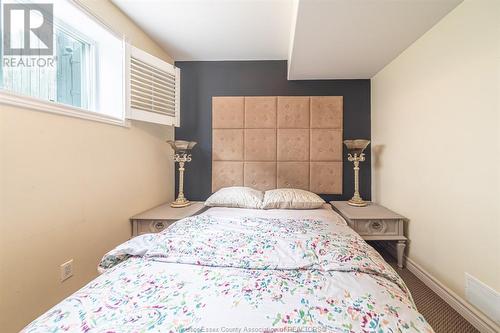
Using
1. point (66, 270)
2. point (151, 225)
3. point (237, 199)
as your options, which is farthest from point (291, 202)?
point (66, 270)

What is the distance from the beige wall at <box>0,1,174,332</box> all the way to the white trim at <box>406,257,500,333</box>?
106 inches

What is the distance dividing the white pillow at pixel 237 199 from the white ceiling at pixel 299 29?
1.48 meters

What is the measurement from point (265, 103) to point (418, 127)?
1594 millimetres

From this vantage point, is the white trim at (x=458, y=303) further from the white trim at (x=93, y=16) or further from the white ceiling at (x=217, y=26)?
the white trim at (x=93, y=16)

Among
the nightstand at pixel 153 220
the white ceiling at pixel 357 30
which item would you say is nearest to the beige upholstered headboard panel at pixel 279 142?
the white ceiling at pixel 357 30

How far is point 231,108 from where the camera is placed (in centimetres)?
259

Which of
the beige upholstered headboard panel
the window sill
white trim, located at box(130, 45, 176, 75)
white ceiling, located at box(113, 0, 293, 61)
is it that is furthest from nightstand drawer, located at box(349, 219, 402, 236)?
white trim, located at box(130, 45, 176, 75)

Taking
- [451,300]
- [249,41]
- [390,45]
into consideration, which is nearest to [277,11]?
[249,41]

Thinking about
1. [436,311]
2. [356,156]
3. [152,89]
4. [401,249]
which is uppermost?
[152,89]

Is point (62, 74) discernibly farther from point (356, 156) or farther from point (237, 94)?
point (356, 156)

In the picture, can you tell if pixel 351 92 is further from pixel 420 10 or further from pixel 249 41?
pixel 249 41

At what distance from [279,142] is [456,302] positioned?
2.04 meters

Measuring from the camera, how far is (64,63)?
1.56m

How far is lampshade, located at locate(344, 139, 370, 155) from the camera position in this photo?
2.25m
